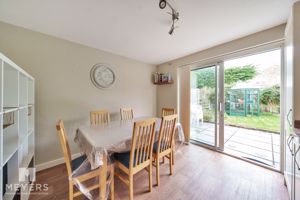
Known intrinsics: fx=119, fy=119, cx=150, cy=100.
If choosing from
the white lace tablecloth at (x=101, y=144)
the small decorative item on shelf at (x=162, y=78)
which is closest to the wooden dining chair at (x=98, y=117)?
the white lace tablecloth at (x=101, y=144)

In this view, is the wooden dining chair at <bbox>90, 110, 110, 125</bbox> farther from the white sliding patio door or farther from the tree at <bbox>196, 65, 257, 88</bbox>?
the tree at <bbox>196, 65, 257, 88</bbox>

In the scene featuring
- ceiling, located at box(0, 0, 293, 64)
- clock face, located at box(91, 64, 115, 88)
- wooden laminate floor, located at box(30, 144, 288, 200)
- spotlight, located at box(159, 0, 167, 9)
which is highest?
ceiling, located at box(0, 0, 293, 64)

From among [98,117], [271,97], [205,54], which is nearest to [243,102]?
[271,97]

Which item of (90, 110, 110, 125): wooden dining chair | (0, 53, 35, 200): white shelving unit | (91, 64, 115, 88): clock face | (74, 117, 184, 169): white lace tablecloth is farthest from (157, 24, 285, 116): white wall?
(0, 53, 35, 200): white shelving unit

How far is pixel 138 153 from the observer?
1424mm

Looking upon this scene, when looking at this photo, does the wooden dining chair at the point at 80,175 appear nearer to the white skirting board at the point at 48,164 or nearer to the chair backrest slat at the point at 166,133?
the chair backrest slat at the point at 166,133

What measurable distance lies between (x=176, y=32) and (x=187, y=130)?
7.64 ft

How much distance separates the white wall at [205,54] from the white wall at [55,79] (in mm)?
1555

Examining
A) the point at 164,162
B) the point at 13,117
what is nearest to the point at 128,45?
the point at 13,117

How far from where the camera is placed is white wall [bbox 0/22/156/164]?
187 cm

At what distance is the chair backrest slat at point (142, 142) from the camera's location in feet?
4.35

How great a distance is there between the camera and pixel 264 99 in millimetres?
2439

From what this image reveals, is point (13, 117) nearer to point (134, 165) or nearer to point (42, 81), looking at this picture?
point (42, 81)

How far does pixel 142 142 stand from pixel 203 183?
114cm
